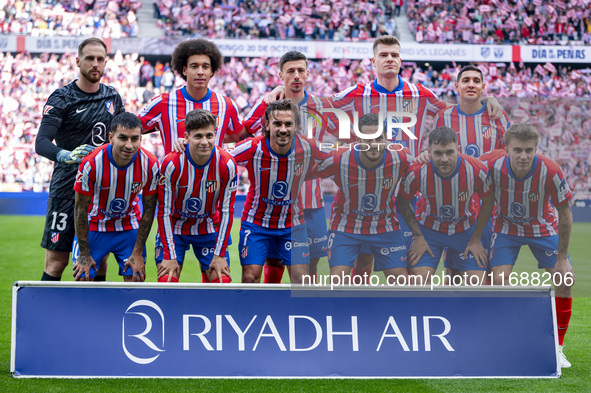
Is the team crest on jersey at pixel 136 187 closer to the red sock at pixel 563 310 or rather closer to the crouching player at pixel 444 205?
the crouching player at pixel 444 205

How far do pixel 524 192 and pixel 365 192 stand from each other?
0.90 m

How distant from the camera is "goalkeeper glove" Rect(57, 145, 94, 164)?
3.92 m

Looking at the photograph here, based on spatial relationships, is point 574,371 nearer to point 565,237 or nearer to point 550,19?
point 565,237

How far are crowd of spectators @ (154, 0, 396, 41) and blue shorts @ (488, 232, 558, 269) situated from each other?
1762cm

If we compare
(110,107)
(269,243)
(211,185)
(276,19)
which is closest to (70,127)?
(110,107)

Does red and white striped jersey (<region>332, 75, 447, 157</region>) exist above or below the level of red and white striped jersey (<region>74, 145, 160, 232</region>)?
above

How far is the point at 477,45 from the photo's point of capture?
2041 centimetres

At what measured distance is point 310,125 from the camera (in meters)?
3.69

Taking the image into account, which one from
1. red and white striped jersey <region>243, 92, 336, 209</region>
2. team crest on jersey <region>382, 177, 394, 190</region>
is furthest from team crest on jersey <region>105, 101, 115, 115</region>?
team crest on jersey <region>382, 177, 394, 190</region>

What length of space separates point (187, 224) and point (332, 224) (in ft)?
3.09

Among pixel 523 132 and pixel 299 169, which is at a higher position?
pixel 523 132

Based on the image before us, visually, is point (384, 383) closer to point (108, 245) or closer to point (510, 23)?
point (108, 245)

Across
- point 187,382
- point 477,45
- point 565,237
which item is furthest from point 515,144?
point 477,45

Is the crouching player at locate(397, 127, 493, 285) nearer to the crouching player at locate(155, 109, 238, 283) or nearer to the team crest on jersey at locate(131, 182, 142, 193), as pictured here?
the crouching player at locate(155, 109, 238, 283)
